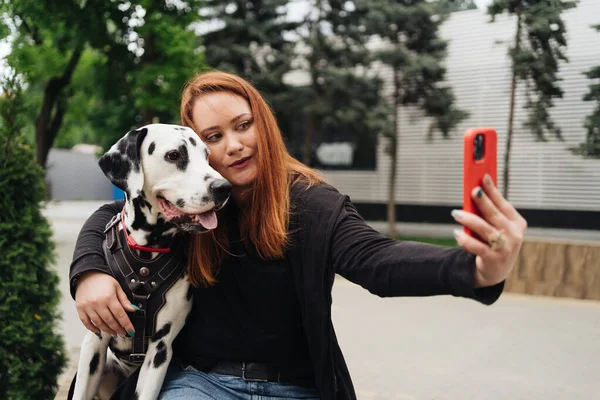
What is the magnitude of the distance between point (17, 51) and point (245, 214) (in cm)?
1421

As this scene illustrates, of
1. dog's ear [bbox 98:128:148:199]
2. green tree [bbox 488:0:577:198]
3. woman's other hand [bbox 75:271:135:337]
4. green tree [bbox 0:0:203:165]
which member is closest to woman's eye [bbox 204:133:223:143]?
dog's ear [bbox 98:128:148:199]

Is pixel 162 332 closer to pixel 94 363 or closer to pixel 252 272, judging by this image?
pixel 94 363

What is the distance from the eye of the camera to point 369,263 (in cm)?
175

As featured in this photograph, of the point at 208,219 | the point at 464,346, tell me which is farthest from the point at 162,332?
the point at 464,346

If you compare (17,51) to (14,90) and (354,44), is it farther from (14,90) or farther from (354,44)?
(14,90)

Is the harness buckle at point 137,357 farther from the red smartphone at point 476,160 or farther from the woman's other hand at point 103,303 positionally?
the red smartphone at point 476,160

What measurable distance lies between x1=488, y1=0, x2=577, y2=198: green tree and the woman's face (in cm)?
1296

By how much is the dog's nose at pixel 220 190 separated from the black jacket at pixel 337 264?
271mm

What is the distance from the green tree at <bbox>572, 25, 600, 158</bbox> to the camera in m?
12.1

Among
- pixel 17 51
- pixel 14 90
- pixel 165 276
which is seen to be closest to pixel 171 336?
pixel 165 276

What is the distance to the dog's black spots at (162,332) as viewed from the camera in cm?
233

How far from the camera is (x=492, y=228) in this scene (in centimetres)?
134

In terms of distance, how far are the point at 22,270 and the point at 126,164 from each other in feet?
4.79

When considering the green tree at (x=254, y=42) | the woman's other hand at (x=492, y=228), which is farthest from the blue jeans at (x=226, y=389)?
the green tree at (x=254, y=42)
